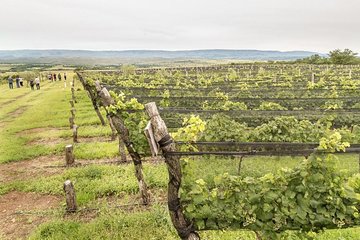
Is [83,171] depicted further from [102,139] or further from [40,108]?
[40,108]

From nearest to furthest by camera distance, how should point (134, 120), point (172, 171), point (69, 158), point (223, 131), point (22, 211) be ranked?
point (172, 171), point (134, 120), point (22, 211), point (223, 131), point (69, 158)

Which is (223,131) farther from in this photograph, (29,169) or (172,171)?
(29,169)

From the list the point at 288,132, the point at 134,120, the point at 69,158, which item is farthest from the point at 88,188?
the point at 288,132

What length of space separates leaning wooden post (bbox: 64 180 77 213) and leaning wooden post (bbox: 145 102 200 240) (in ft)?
12.9

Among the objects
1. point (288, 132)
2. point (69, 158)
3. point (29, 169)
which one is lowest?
point (29, 169)

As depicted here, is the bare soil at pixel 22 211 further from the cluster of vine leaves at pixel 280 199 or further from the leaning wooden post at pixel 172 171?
the cluster of vine leaves at pixel 280 199

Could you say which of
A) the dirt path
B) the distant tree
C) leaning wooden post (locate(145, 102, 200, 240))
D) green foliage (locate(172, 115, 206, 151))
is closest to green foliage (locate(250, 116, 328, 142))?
green foliage (locate(172, 115, 206, 151))

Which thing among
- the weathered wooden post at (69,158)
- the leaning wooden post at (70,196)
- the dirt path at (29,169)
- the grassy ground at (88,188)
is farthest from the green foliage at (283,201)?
the dirt path at (29,169)

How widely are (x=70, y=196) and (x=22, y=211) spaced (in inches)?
60.9

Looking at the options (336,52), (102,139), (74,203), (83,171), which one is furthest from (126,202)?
(336,52)

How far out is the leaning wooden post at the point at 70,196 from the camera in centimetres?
757

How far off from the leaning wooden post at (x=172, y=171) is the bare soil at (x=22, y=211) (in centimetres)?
432

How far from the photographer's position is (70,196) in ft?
25.2

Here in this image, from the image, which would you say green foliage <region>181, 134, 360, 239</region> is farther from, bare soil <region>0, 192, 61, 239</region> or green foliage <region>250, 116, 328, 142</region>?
green foliage <region>250, 116, 328, 142</region>
